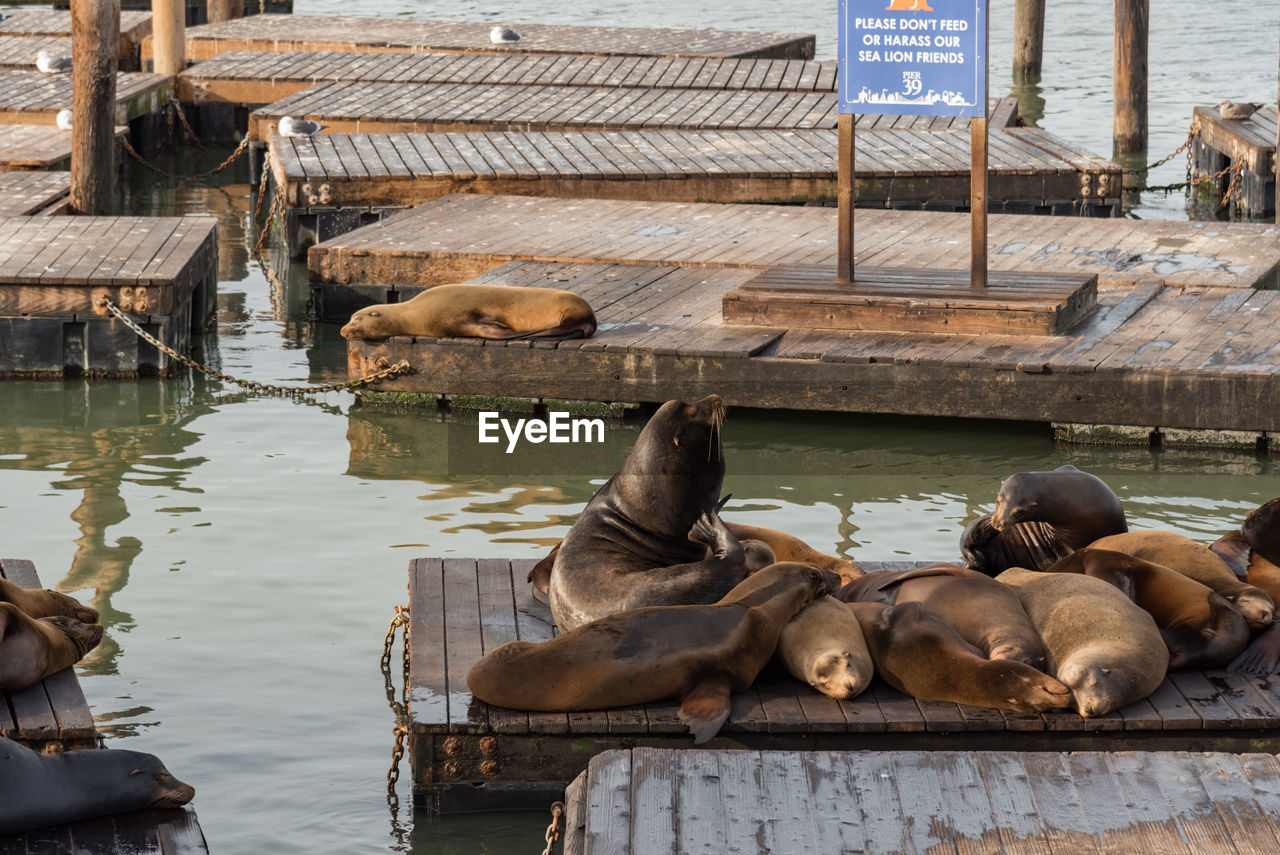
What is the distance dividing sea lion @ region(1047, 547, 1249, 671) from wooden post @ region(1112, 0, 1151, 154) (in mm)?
12833

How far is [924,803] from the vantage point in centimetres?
405

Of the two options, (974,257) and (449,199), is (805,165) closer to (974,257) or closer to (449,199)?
(449,199)

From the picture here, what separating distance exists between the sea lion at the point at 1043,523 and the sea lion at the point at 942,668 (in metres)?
0.77

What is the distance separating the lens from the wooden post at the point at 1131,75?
17484mm

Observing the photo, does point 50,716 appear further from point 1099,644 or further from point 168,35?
point 168,35

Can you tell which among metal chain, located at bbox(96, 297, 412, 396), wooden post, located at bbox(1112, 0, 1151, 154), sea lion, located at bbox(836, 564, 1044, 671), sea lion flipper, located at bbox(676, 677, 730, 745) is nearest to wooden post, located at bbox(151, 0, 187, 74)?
wooden post, located at bbox(1112, 0, 1151, 154)

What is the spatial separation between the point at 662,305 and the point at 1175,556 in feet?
15.1

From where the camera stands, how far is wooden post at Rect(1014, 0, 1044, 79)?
2369 centimetres

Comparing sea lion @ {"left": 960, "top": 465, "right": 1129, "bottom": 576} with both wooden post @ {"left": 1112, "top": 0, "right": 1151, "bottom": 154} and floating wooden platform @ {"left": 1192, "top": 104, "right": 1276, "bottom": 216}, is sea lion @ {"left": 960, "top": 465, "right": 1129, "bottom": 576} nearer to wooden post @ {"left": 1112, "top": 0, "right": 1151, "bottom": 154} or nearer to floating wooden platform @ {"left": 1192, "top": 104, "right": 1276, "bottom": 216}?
floating wooden platform @ {"left": 1192, "top": 104, "right": 1276, "bottom": 216}

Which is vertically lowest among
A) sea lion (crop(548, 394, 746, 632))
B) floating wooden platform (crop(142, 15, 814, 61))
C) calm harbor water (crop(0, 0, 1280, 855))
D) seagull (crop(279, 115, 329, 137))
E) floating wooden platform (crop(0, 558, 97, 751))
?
calm harbor water (crop(0, 0, 1280, 855))

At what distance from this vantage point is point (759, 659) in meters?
5.14

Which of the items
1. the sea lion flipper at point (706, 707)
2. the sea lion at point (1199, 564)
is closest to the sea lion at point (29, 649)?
Result: the sea lion flipper at point (706, 707)

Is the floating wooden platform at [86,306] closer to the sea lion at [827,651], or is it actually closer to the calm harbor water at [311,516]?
the calm harbor water at [311,516]

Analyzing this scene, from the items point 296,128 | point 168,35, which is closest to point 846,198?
point 296,128
